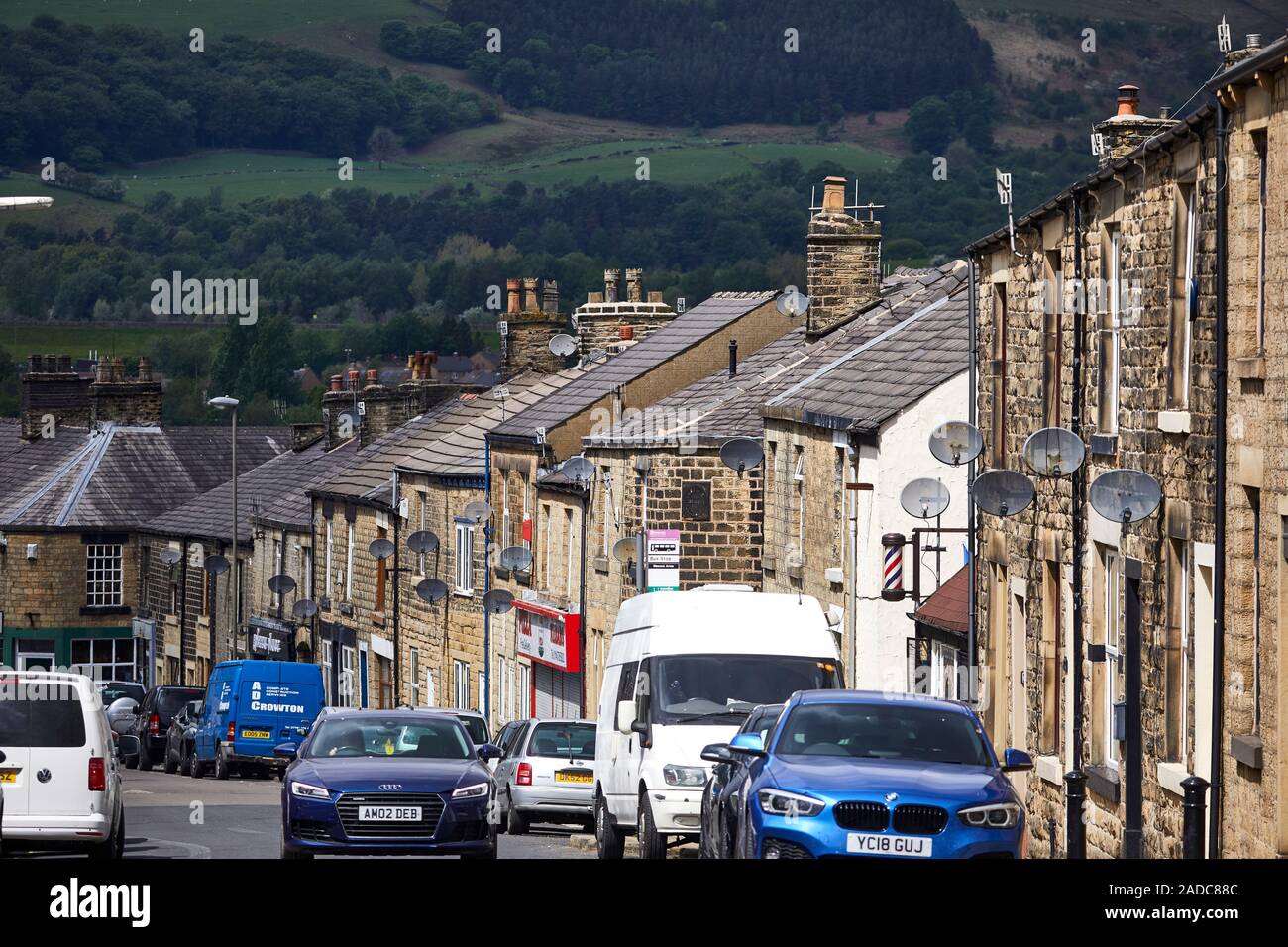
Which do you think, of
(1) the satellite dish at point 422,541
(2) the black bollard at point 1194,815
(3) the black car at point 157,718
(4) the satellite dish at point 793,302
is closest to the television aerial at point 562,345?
(1) the satellite dish at point 422,541

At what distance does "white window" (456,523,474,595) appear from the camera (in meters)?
46.3

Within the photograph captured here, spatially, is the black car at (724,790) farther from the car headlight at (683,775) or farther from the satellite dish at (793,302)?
the satellite dish at (793,302)

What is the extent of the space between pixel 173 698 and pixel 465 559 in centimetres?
725

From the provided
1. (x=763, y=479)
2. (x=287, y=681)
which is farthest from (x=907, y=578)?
(x=287, y=681)

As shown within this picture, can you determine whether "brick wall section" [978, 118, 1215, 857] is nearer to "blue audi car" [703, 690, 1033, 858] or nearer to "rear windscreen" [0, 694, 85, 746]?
"blue audi car" [703, 690, 1033, 858]

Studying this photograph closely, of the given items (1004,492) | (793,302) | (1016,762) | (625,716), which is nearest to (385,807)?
(625,716)

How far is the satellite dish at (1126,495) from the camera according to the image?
56.6ft

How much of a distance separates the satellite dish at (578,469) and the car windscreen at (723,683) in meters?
16.7

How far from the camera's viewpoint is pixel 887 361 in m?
31.6

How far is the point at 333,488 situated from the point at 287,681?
1237cm

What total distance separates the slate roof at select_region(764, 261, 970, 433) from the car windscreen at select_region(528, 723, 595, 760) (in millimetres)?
5219

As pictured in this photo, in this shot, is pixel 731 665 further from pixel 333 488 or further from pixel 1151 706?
pixel 333 488

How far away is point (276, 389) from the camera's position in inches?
6457

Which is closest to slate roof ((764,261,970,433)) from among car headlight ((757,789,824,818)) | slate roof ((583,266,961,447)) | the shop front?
slate roof ((583,266,961,447))
